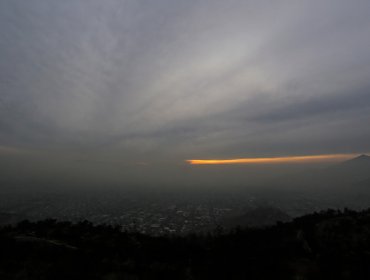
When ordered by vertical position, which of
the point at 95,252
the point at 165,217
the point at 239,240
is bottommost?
the point at 165,217

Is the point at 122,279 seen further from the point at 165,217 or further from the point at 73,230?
the point at 165,217

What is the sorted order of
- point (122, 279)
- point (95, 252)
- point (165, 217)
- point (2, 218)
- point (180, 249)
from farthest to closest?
point (165, 217) → point (2, 218) → point (180, 249) → point (95, 252) → point (122, 279)

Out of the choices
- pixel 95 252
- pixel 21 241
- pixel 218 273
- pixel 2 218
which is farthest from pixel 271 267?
pixel 2 218

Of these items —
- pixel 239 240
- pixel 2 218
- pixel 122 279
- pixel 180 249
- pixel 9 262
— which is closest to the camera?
pixel 122 279

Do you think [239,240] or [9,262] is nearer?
[9,262]

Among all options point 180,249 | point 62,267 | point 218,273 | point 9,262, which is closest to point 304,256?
point 218,273

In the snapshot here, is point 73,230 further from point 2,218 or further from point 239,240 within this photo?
point 2,218

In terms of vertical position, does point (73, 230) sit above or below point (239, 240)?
above
